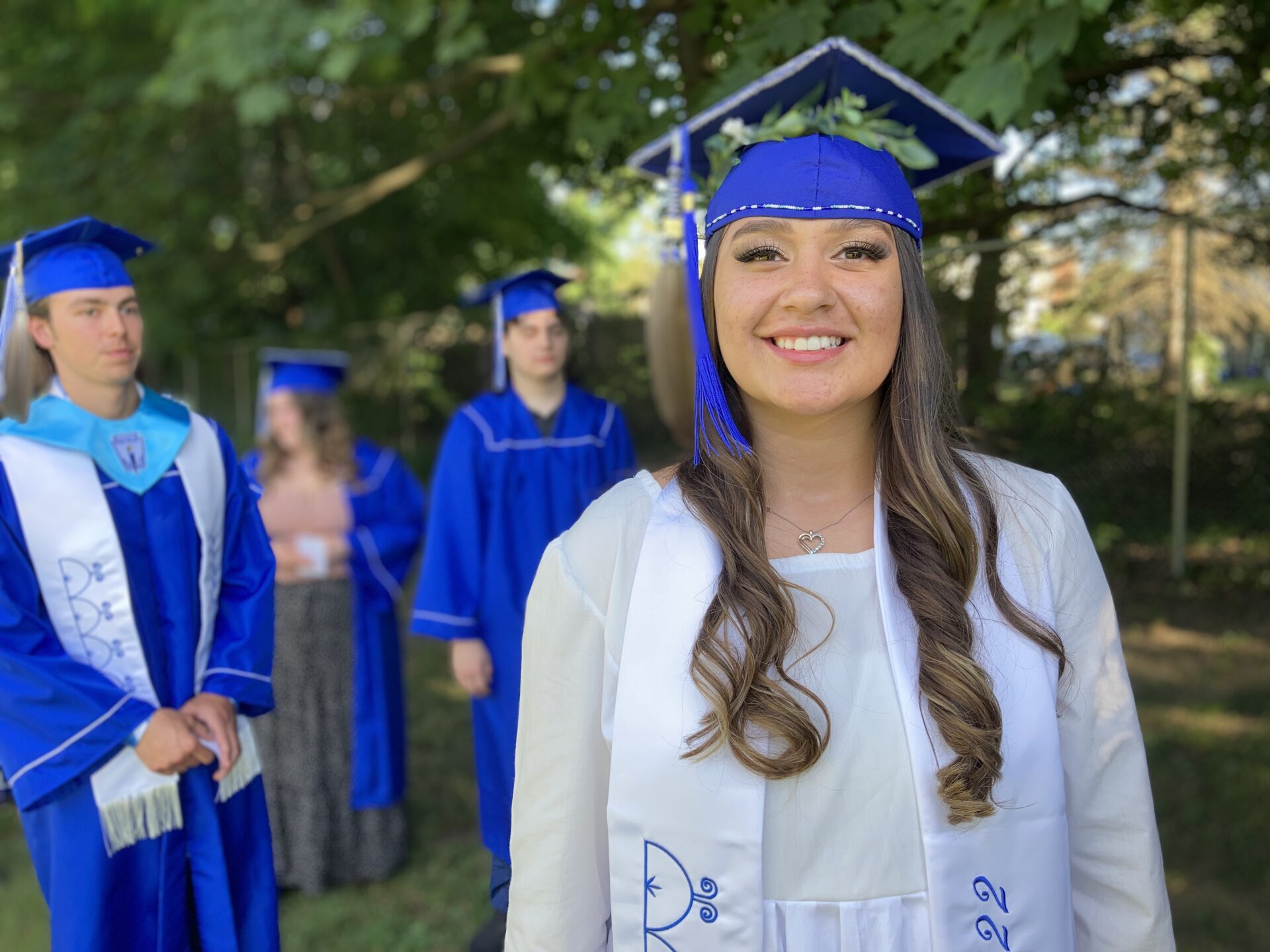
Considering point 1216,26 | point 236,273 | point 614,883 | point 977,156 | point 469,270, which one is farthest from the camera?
A: point 469,270

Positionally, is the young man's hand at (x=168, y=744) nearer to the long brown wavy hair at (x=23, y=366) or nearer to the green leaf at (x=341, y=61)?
the long brown wavy hair at (x=23, y=366)

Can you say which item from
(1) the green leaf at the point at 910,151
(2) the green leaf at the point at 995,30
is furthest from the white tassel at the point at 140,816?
(2) the green leaf at the point at 995,30

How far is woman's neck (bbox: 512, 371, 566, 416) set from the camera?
3965 millimetres

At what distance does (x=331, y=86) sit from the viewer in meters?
7.56

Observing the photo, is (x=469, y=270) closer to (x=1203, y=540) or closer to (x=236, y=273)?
(x=236, y=273)

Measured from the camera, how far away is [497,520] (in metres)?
3.84

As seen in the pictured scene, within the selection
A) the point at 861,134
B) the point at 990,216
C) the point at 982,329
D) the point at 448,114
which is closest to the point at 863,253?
the point at 861,134

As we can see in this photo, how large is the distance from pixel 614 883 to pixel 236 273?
935 cm

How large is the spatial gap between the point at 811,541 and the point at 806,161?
0.57m

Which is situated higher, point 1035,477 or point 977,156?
point 977,156

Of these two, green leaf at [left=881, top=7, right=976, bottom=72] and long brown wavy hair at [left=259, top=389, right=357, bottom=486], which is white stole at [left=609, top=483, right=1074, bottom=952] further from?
long brown wavy hair at [left=259, top=389, right=357, bottom=486]

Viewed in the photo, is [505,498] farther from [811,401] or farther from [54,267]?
[811,401]

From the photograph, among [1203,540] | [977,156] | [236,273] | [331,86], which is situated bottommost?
[1203,540]

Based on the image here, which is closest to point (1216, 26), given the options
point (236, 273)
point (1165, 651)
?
point (1165, 651)
